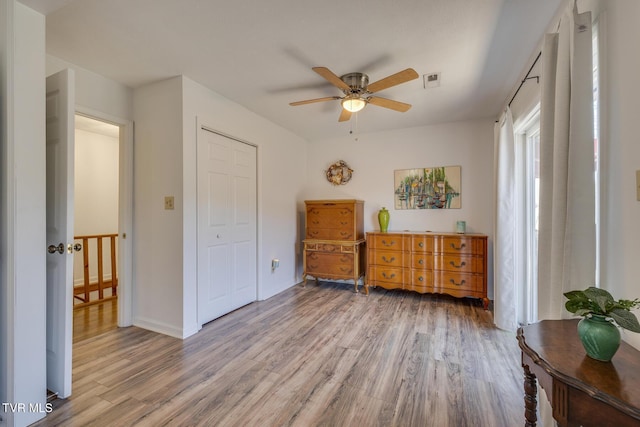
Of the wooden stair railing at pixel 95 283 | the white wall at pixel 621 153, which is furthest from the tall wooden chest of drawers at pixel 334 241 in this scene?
the white wall at pixel 621 153

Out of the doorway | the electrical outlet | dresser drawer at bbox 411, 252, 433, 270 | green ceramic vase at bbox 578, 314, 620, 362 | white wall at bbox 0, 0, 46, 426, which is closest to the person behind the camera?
green ceramic vase at bbox 578, 314, 620, 362

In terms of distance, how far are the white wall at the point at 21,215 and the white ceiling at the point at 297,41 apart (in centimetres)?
25

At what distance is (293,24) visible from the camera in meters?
1.84

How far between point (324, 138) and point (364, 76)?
2219mm

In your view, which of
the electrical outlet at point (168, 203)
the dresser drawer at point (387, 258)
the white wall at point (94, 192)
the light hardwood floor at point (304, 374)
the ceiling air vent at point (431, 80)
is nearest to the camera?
the light hardwood floor at point (304, 374)

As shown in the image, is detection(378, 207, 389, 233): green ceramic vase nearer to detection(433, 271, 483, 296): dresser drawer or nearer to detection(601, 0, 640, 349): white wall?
detection(433, 271, 483, 296): dresser drawer

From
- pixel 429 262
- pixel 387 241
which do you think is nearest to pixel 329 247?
→ pixel 387 241

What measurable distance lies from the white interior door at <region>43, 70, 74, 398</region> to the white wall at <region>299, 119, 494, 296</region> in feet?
10.5

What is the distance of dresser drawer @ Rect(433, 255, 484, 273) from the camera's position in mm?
3360

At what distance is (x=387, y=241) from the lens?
3.81 metres

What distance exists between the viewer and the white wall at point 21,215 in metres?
1.45

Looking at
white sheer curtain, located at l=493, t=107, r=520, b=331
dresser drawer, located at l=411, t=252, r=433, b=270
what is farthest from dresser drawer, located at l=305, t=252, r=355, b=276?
white sheer curtain, located at l=493, t=107, r=520, b=331

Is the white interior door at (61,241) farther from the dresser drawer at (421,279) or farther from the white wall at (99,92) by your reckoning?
the dresser drawer at (421,279)

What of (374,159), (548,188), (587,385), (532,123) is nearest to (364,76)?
(532,123)
